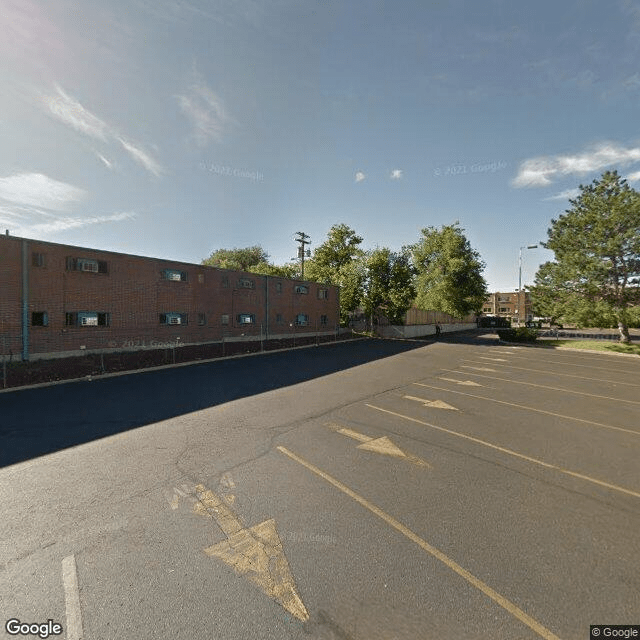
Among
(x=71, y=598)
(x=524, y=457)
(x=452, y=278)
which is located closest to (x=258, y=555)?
(x=71, y=598)

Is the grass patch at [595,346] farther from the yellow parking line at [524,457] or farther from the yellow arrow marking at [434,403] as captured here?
the yellow parking line at [524,457]

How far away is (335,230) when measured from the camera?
4762 cm

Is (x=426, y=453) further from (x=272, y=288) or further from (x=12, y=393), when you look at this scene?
(x=272, y=288)

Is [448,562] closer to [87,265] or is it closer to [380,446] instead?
[380,446]

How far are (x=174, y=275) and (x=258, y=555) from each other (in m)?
24.0

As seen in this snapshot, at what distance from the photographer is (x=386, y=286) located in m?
37.0

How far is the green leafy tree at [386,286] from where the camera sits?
36.1 meters

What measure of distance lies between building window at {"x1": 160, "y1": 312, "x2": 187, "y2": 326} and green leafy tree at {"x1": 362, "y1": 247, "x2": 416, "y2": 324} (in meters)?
20.8

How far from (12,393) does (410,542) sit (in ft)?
46.8

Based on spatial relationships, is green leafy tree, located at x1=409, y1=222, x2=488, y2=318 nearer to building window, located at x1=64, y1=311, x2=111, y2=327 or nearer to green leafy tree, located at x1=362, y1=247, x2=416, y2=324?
green leafy tree, located at x1=362, y1=247, x2=416, y2=324

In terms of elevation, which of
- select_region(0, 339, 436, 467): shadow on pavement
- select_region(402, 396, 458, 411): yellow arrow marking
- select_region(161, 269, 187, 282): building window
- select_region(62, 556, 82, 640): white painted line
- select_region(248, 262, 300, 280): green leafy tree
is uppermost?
select_region(248, 262, 300, 280): green leafy tree

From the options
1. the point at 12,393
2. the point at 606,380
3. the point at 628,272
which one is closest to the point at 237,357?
the point at 12,393

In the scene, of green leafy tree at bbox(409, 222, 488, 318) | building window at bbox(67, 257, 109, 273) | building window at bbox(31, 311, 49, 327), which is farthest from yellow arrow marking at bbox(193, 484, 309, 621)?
green leafy tree at bbox(409, 222, 488, 318)

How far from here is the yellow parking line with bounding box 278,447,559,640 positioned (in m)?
2.96
